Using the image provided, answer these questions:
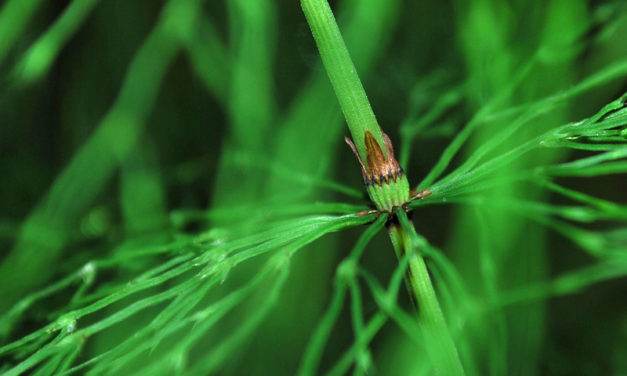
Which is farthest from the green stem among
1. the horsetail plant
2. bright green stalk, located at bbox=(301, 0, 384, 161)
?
bright green stalk, located at bbox=(301, 0, 384, 161)

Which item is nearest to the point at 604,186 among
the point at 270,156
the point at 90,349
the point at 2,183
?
the point at 270,156

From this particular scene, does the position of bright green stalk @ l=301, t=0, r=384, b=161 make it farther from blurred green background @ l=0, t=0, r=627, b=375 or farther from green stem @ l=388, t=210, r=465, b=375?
blurred green background @ l=0, t=0, r=627, b=375

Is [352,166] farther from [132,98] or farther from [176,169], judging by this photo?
[132,98]

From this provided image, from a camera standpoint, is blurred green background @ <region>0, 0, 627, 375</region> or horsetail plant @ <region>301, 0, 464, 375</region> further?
blurred green background @ <region>0, 0, 627, 375</region>

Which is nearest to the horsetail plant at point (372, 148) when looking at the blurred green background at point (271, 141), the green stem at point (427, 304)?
the green stem at point (427, 304)

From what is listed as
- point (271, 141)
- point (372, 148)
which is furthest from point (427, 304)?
point (271, 141)

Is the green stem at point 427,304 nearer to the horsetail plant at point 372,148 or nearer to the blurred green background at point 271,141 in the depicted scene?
the horsetail plant at point 372,148
